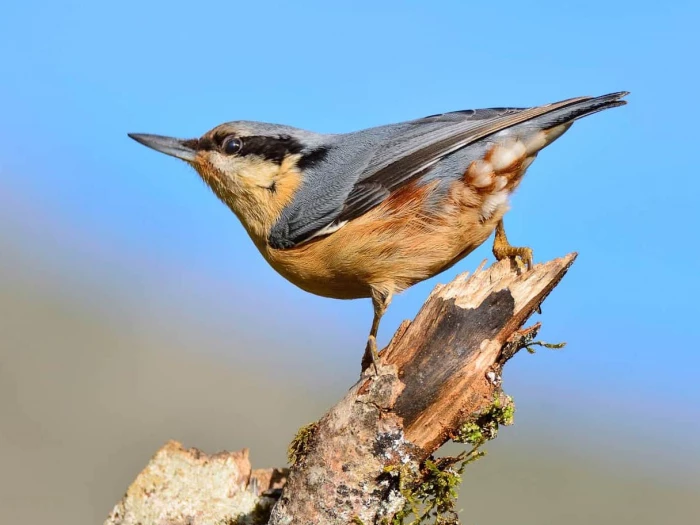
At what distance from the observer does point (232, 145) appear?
5062 millimetres

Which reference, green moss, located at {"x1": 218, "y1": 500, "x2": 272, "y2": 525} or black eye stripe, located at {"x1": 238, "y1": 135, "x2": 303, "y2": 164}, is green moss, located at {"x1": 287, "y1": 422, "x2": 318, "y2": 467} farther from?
black eye stripe, located at {"x1": 238, "y1": 135, "x2": 303, "y2": 164}

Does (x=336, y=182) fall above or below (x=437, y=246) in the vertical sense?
above

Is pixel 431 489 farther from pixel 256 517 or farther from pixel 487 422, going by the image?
pixel 256 517

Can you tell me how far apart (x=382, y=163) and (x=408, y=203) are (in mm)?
344

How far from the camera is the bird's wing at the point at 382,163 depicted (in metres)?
4.48

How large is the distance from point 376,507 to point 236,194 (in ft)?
8.08

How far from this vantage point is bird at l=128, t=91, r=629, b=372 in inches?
175

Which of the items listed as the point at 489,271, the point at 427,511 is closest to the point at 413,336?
the point at 489,271

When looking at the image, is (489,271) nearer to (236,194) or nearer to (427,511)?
(427,511)

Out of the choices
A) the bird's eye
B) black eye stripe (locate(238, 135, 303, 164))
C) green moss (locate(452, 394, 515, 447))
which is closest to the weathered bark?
green moss (locate(452, 394, 515, 447))

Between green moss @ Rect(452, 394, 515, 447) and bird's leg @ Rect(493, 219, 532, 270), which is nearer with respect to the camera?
green moss @ Rect(452, 394, 515, 447)

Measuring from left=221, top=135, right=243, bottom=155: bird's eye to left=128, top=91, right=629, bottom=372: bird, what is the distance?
53 centimetres

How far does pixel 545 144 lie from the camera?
4.65 metres

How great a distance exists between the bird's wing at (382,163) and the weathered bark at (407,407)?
1.11 m
